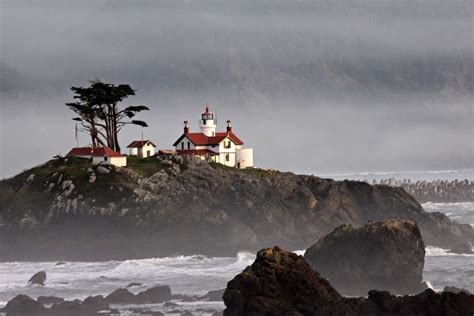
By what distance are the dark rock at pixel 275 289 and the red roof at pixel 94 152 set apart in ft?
208

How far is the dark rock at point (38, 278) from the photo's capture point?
334 ft

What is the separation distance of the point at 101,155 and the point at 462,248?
37888 millimetres

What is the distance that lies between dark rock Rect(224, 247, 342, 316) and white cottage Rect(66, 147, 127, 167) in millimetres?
62498

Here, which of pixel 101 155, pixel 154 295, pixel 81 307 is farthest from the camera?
pixel 101 155

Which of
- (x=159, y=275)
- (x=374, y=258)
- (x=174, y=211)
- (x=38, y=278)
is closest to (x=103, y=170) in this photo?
(x=174, y=211)

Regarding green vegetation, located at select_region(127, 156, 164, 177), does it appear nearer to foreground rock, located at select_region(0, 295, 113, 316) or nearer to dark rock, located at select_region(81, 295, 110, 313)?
dark rock, located at select_region(81, 295, 110, 313)

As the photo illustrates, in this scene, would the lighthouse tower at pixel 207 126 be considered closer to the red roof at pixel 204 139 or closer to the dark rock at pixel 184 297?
the red roof at pixel 204 139

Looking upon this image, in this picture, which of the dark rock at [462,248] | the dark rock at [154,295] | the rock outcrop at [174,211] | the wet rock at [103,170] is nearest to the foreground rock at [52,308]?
the dark rock at [154,295]

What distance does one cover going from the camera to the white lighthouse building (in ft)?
464

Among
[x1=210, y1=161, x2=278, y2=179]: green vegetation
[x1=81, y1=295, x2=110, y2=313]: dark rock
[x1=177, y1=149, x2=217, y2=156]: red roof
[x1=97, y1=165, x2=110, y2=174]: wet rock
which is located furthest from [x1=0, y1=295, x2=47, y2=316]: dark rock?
[x1=177, y1=149, x2=217, y2=156]: red roof

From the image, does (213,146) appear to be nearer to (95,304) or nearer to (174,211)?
(174,211)

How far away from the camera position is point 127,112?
14075 centimetres

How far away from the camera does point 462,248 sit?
128 meters

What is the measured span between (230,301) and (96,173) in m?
62.0
